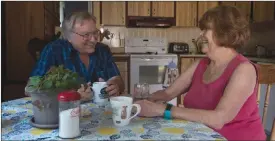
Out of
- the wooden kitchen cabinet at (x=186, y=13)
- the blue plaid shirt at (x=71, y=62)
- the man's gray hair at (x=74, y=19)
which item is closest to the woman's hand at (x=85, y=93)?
the blue plaid shirt at (x=71, y=62)

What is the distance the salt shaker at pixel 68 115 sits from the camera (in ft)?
2.66

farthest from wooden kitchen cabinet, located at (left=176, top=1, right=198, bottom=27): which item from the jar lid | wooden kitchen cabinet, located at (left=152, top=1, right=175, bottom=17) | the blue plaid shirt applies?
the jar lid

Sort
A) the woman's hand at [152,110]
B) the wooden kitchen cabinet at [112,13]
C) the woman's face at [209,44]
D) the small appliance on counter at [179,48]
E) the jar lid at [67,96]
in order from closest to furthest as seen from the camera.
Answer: the jar lid at [67,96] → the woman's hand at [152,110] → the woman's face at [209,44] → the wooden kitchen cabinet at [112,13] → the small appliance on counter at [179,48]

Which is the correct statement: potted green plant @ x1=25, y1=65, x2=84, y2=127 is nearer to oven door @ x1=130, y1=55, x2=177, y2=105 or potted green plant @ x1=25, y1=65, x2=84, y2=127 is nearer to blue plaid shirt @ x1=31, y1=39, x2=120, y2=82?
blue plaid shirt @ x1=31, y1=39, x2=120, y2=82

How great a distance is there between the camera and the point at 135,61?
399 cm

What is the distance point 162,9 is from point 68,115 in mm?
3814

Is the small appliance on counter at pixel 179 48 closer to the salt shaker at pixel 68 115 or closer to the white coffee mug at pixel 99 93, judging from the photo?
the white coffee mug at pixel 99 93

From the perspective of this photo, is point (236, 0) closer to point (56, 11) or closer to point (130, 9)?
point (130, 9)

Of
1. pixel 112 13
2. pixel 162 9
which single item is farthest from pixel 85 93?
pixel 162 9

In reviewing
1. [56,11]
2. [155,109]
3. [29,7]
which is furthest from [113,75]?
[56,11]

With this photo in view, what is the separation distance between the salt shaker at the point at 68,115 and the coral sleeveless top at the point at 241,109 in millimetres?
574

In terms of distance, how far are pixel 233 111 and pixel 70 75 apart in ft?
1.91

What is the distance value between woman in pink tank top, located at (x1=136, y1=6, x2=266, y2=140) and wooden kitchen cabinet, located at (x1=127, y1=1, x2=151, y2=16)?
3.05 metres

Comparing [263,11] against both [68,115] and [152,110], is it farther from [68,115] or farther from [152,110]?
[68,115]
